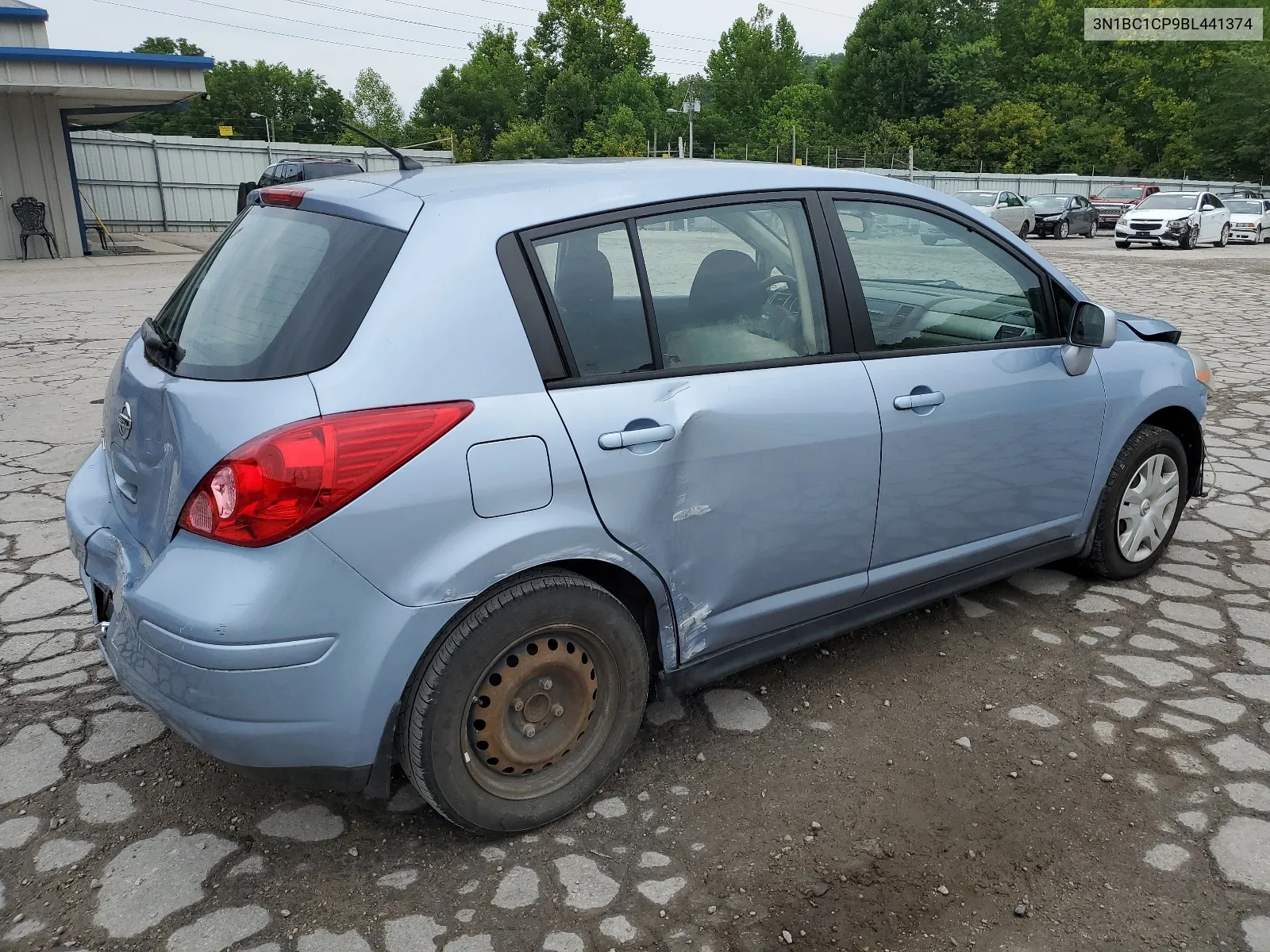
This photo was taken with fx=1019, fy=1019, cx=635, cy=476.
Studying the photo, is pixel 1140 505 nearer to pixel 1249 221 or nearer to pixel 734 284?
pixel 734 284

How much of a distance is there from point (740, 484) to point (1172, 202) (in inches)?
1146

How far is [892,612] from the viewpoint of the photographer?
3320 millimetres

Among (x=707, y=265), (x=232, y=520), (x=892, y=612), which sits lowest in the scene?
(x=892, y=612)

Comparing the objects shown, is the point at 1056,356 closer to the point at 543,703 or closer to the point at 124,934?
the point at 543,703

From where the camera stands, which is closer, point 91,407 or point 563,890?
point 563,890

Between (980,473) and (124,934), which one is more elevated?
(980,473)

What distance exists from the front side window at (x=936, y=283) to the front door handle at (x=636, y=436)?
2.90ft

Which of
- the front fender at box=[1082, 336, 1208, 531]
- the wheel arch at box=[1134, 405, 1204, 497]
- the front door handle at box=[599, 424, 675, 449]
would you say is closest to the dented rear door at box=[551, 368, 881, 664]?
the front door handle at box=[599, 424, 675, 449]

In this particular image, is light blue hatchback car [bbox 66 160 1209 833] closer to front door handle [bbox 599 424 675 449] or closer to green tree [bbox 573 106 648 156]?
front door handle [bbox 599 424 675 449]

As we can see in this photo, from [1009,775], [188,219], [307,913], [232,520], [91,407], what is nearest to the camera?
[232,520]

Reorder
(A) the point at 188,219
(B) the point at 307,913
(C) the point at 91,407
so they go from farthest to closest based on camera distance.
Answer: (A) the point at 188,219 → (C) the point at 91,407 → (B) the point at 307,913

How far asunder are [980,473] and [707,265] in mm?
1162

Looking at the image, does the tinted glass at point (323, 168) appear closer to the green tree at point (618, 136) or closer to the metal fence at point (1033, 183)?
the metal fence at point (1033, 183)

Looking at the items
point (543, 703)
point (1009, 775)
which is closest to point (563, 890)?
point (543, 703)
